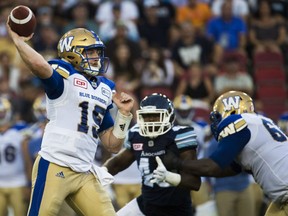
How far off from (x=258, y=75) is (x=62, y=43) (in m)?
7.03

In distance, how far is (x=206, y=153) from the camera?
10.3 metres

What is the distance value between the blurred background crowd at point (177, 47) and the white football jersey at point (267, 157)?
5315 mm

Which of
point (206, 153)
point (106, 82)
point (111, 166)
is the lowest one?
point (206, 153)

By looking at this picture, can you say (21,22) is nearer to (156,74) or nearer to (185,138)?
(185,138)

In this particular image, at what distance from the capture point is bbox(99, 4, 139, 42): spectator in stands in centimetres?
1348

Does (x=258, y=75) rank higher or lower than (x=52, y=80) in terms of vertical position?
lower

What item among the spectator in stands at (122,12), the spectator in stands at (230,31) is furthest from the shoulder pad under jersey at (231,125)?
the spectator in stands at (122,12)

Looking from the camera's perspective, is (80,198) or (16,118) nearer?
(80,198)

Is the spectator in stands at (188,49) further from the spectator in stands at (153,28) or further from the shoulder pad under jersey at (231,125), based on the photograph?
the shoulder pad under jersey at (231,125)

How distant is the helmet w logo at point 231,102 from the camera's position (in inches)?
256

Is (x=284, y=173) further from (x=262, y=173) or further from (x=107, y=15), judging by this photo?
(x=107, y=15)

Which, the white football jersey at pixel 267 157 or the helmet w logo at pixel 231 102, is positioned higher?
the helmet w logo at pixel 231 102

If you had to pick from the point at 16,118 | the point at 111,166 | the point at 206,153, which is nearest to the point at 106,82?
the point at 111,166

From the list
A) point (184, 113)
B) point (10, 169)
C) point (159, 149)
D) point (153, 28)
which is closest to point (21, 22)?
point (159, 149)
